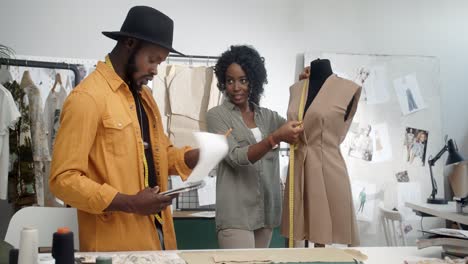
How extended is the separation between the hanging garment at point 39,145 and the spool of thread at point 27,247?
2348 mm

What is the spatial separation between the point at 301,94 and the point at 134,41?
3.00 feet

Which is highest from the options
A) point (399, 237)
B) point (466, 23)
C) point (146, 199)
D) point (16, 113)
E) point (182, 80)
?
point (466, 23)

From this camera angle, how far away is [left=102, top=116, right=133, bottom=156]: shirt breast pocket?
5.36 feet

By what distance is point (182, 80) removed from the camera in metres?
3.71

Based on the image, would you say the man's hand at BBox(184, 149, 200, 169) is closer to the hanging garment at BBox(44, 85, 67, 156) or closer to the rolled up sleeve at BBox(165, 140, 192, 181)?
the rolled up sleeve at BBox(165, 140, 192, 181)

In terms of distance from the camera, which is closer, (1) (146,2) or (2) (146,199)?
(2) (146,199)

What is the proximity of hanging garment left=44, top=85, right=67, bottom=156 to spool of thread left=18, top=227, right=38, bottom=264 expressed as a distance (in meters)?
2.40

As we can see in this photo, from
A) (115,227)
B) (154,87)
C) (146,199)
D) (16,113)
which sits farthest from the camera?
(154,87)

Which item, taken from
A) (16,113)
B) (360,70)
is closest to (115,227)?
(16,113)

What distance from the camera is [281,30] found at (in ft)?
13.5

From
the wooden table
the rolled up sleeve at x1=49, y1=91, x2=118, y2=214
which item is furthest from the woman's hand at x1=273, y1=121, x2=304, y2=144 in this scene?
the wooden table

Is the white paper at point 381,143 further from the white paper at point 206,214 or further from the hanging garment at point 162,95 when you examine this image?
the hanging garment at point 162,95

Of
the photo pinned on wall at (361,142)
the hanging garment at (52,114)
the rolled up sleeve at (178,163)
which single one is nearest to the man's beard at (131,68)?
the rolled up sleeve at (178,163)

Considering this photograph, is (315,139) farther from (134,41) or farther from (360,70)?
(360,70)
